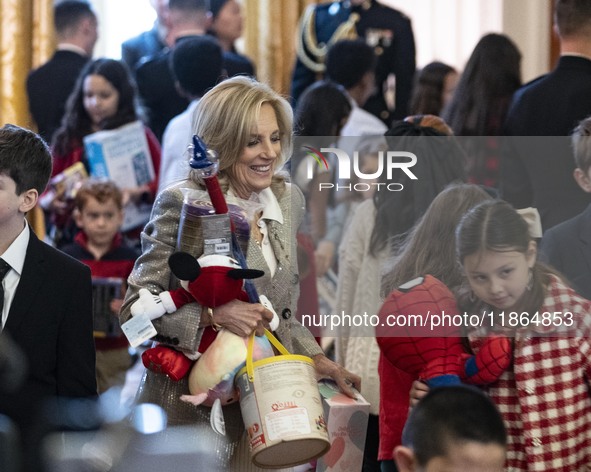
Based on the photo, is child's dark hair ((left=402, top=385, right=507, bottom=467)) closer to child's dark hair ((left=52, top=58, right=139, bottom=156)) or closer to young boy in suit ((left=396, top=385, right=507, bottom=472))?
young boy in suit ((left=396, top=385, right=507, bottom=472))

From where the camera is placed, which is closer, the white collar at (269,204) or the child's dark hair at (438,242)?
the white collar at (269,204)

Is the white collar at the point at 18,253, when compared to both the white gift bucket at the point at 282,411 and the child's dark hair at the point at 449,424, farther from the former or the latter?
the child's dark hair at the point at 449,424

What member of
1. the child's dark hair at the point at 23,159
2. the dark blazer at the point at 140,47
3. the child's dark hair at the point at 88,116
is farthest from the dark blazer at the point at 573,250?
the dark blazer at the point at 140,47

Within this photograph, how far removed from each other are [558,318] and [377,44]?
3370mm

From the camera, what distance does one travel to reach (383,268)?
357 centimetres

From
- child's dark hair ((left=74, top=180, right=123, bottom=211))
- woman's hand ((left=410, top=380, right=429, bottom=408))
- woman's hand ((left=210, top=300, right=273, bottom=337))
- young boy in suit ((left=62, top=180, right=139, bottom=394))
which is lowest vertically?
young boy in suit ((left=62, top=180, right=139, bottom=394))

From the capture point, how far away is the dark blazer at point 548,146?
3506mm

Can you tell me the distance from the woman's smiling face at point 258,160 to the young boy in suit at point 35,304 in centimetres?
45

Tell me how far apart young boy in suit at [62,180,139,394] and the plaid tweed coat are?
200 cm

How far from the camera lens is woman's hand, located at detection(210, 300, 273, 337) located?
2.67 metres

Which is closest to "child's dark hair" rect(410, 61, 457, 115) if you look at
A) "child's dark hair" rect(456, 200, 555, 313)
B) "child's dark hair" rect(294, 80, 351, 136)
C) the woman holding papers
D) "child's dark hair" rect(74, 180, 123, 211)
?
"child's dark hair" rect(294, 80, 351, 136)

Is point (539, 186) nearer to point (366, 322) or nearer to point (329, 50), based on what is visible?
point (366, 322)

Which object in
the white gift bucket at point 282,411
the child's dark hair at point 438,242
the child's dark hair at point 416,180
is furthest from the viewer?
the child's dark hair at point 416,180

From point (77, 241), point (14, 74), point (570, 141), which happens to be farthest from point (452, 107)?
point (14, 74)
